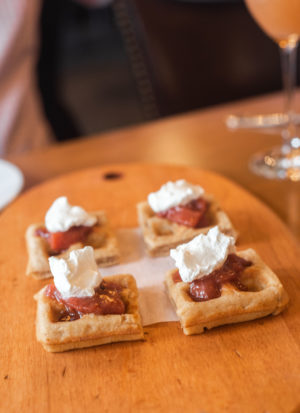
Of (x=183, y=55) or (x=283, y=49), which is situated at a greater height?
(x=283, y=49)


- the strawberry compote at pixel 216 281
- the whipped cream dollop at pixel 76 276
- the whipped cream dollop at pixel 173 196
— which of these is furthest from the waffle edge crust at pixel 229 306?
the whipped cream dollop at pixel 173 196

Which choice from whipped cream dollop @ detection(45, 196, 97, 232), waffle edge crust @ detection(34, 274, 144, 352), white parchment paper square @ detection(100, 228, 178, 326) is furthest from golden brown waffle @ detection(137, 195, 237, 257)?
waffle edge crust @ detection(34, 274, 144, 352)

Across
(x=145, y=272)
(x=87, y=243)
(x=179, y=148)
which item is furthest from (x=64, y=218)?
(x=179, y=148)

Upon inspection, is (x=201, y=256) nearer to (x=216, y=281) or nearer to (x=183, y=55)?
(x=216, y=281)

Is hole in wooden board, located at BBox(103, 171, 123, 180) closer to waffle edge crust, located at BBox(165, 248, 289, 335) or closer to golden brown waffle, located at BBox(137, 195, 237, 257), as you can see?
golden brown waffle, located at BBox(137, 195, 237, 257)

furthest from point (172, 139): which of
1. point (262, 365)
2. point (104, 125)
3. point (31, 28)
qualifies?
point (104, 125)
